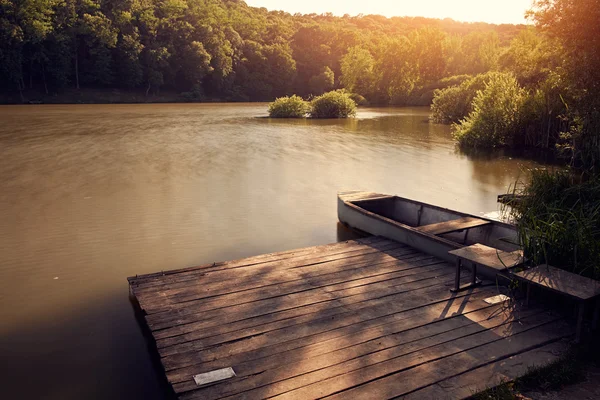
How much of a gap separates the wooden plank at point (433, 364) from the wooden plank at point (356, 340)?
0.33 m

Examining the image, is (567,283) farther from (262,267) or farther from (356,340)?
(262,267)

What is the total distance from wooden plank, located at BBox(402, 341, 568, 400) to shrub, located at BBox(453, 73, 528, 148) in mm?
17102

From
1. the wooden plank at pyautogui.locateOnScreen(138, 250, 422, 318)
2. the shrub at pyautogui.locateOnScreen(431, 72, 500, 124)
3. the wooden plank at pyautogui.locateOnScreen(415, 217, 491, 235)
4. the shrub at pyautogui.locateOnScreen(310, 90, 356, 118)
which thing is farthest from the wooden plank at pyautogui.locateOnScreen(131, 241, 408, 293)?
the shrub at pyautogui.locateOnScreen(310, 90, 356, 118)

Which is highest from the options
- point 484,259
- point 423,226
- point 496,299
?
point 484,259

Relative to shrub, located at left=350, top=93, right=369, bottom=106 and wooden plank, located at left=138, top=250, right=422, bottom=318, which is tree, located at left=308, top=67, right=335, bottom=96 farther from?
wooden plank, located at left=138, top=250, right=422, bottom=318

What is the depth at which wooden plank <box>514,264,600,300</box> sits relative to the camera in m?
4.08

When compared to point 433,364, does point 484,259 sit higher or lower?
higher

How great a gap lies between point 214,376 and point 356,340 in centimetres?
131

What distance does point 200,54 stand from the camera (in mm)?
65375

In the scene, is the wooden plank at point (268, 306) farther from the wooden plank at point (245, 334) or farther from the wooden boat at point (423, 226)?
the wooden boat at point (423, 226)

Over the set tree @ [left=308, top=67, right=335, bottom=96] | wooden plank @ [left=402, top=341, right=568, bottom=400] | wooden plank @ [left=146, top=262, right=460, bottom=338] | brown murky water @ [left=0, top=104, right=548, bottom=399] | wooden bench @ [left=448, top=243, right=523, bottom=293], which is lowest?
brown murky water @ [left=0, top=104, right=548, bottom=399]

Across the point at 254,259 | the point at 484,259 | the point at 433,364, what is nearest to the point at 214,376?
the point at 433,364

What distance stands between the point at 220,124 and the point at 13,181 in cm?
1843

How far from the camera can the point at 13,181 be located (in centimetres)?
1377
